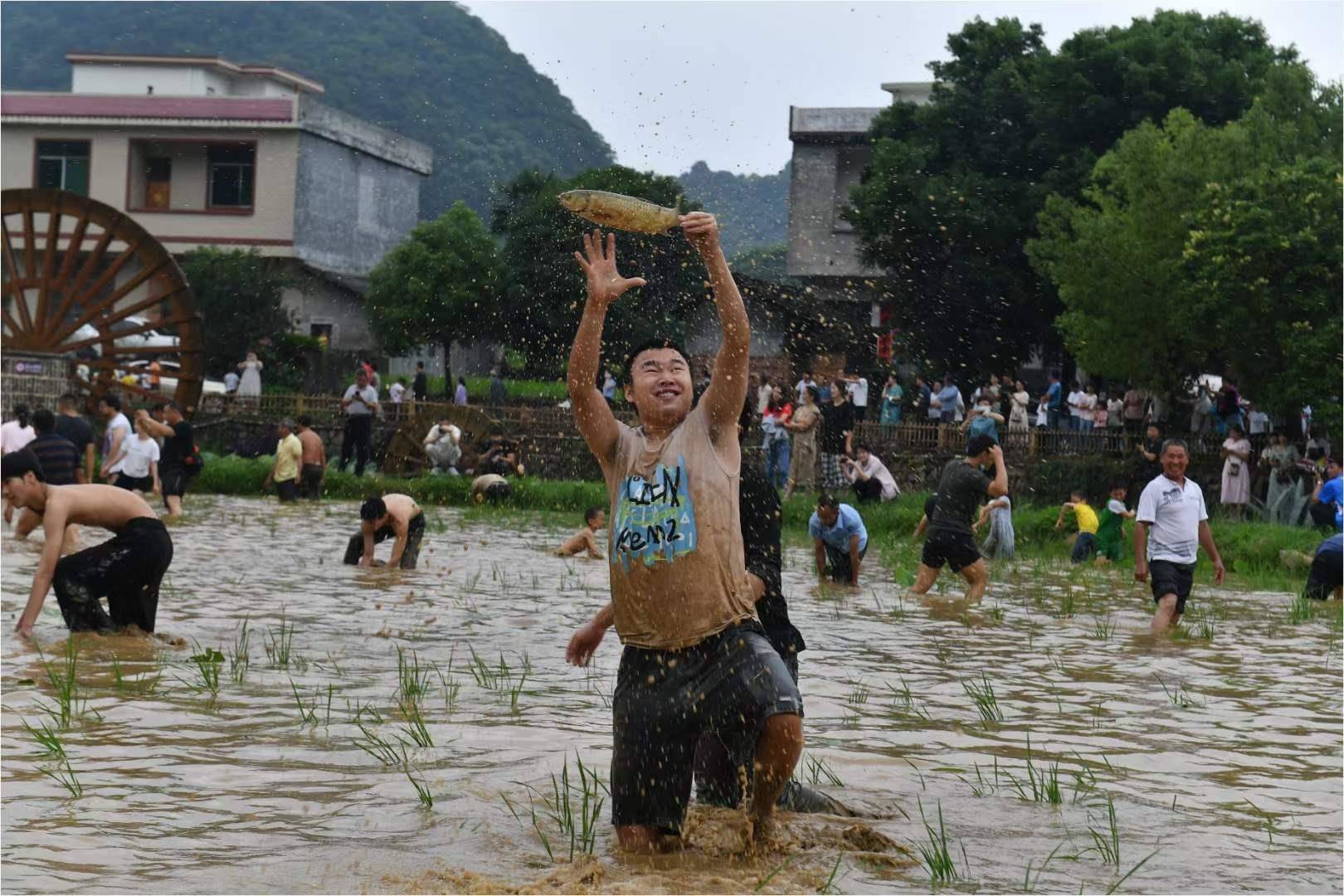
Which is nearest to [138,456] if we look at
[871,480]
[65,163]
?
[871,480]

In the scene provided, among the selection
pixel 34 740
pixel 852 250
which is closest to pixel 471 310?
pixel 852 250

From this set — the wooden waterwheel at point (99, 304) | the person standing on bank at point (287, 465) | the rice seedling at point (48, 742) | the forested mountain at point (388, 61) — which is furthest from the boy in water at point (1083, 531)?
the forested mountain at point (388, 61)

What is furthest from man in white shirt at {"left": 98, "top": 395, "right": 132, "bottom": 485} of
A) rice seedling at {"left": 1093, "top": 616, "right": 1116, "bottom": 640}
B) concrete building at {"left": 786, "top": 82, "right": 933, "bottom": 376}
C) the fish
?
concrete building at {"left": 786, "top": 82, "right": 933, "bottom": 376}

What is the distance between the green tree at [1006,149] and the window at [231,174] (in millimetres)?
20104

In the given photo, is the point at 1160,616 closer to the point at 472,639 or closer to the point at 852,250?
the point at 472,639

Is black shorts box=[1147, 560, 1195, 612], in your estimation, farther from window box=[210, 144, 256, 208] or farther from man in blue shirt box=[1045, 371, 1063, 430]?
window box=[210, 144, 256, 208]

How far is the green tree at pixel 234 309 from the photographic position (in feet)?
145

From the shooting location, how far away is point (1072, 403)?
29219mm

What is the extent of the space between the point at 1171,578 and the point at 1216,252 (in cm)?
1452

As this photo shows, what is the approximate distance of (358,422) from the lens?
30.1 metres

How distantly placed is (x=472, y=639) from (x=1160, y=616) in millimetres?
5028

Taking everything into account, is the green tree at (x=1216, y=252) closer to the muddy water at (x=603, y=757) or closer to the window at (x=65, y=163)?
the muddy water at (x=603, y=757)

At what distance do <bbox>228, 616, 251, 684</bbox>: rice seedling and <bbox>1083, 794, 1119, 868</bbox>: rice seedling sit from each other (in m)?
4.91

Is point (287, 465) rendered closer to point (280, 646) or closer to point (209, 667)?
point (280, 646)
